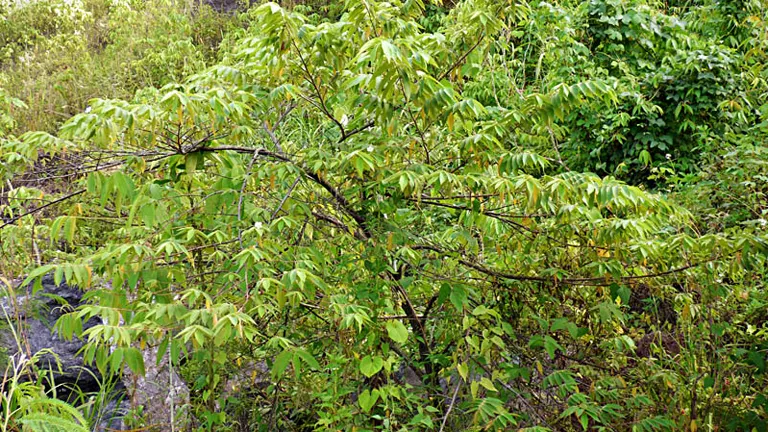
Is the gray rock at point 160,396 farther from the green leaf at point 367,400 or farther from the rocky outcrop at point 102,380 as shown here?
the green leaf at point 367,400

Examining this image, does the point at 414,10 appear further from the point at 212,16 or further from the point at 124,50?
the point at 212,16

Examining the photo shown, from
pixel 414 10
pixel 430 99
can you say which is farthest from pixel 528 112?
pixel 414 10

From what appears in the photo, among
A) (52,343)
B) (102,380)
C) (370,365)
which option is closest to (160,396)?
(102,380)

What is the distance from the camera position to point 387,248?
2.61m

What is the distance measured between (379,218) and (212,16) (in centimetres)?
742

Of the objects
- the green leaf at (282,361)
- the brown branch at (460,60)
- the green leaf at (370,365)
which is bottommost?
the green leaf at (370,365)

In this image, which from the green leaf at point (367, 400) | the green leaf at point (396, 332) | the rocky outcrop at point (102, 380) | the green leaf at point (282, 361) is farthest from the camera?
the rocky outcrop at point (102, 380)

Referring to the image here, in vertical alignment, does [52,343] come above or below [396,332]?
below

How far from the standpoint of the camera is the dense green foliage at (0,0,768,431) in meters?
2.23

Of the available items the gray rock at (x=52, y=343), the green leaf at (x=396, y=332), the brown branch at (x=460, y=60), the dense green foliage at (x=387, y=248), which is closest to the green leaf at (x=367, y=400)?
the dense green foliage at (x=387, y=248)

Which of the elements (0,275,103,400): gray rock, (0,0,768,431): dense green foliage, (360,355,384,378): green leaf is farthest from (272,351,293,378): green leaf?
(0,275,103,400): gray rock

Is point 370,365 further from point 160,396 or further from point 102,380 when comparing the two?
point 102,380

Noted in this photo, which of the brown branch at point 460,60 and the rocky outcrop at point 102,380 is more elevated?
the brown branch at point 460,60

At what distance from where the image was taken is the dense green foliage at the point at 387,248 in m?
2.23
